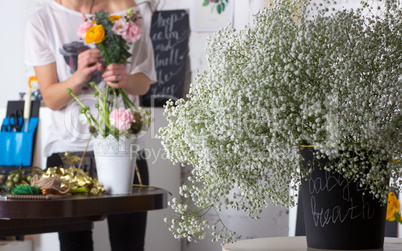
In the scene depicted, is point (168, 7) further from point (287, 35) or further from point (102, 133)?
point (287, 35)

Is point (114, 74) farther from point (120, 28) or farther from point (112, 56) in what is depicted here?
point (120, 28)

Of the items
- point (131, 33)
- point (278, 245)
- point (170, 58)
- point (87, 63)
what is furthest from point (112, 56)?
point (278, 245)

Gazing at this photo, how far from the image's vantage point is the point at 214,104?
0.81m

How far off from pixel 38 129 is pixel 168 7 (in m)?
1.08

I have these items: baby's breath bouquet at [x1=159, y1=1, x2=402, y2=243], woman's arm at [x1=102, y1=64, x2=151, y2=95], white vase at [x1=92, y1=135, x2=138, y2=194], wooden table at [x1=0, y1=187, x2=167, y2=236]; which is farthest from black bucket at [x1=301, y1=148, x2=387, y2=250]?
woman's arm at [x1=102, y1=64, x2=151, y2=95]

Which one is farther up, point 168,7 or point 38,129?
point 168,7

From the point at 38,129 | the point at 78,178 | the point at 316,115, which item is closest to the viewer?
the point at 316,115

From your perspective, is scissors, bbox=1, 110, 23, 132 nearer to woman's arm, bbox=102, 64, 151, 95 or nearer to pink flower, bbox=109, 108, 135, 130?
woman's arm, bbox=102, 64, 151, 95

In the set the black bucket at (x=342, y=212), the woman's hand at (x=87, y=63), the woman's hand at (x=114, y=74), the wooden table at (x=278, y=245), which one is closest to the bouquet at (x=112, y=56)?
the woman's hand at (x=114, y=74)

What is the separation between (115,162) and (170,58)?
1684 millimetres

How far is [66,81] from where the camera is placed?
2709 millimetres

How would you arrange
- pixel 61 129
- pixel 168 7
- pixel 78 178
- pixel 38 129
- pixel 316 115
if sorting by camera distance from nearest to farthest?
pixel 316 115 < pixel 78 178 < pixel 61 129 < pixel 38 129 < pixel 168 7

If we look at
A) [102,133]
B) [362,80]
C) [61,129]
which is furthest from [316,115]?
[61,129]

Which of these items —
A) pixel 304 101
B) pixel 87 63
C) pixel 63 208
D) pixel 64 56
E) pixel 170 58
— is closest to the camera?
pixel 304 101
